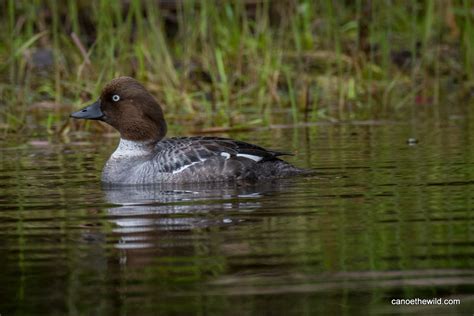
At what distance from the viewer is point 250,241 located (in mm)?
5719

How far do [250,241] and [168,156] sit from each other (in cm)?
281

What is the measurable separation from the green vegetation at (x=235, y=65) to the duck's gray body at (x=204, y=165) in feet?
9.22

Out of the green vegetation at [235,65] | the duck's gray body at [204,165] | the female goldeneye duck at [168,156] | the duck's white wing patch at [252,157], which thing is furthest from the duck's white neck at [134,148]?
the green vegetation at [235,65]

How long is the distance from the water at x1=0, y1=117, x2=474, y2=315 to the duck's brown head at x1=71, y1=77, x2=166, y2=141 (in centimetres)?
46

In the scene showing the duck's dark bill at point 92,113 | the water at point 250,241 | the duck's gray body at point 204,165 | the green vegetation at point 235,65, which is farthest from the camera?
the green vegetation at point 235,65

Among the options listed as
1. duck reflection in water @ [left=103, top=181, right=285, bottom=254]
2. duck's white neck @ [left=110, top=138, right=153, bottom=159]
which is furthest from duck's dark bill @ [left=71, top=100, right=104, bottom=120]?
→ duck reflection in water @ [left=103, top=181, right=285, bottom=254]

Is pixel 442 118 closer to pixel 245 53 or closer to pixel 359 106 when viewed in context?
pixel 359 106

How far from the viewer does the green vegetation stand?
473 inches

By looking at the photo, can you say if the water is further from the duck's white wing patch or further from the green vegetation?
the green vegetation

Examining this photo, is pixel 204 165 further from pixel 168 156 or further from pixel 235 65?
pixel 235 65

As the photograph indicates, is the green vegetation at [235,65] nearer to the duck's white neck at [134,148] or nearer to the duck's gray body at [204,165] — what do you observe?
the duck's white neck at [134,148]

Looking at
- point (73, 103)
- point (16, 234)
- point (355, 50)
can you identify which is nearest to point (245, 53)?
point (355, 50)

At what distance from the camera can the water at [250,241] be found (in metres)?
4.61

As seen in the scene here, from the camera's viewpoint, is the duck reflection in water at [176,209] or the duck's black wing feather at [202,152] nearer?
the duck reflection in water at [176,209]
